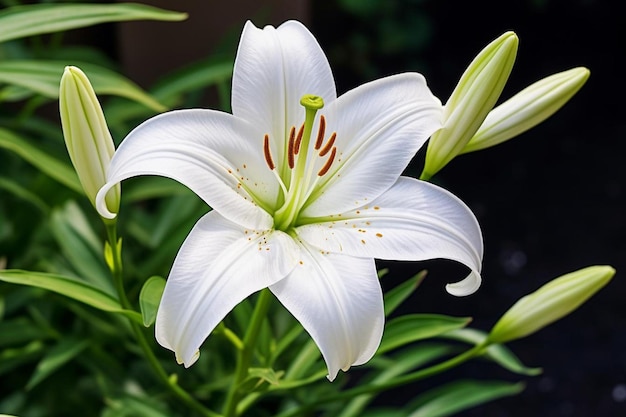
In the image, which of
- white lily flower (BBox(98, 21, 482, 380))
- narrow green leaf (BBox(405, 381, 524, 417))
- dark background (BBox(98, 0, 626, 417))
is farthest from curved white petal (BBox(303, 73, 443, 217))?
dark background (BBox(98, 0, 626, 417))

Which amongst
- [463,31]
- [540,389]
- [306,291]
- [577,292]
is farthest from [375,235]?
[463,31]

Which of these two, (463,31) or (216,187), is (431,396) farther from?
(463,31)

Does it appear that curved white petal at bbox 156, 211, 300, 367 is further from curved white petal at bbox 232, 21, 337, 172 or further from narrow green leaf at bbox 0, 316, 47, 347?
narrow green leaf at bbox 0, 316, 47, 347

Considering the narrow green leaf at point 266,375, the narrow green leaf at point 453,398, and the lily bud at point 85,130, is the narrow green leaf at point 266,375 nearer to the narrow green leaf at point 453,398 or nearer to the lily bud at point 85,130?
the lily bud at point 85,130

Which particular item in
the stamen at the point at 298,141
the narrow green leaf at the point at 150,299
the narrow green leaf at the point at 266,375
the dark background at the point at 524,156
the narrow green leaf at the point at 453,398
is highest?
the stamen at the point at 298,141

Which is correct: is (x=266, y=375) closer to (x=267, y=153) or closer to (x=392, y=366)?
(x=267, y=153)

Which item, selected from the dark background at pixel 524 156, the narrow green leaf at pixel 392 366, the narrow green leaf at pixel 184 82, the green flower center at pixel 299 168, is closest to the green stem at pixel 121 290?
the green flower center at pixel 299 168
